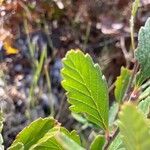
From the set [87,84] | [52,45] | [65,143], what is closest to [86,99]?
[87,84]

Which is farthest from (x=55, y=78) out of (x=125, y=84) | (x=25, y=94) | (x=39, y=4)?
(x=125, y=84)

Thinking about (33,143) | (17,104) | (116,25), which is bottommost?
(17,104)

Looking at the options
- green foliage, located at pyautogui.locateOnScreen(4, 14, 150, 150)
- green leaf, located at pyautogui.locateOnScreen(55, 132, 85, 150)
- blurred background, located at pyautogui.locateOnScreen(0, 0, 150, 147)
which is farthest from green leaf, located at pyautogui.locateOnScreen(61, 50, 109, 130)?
blurred background, located at pyautogui.locateOnScreen(0, 0, 150, 147)

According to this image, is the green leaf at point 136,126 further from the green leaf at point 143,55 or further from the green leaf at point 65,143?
Result: the green leaf at point 143,55

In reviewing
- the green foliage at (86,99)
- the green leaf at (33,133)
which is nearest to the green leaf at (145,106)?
the green foliage at (86,99)

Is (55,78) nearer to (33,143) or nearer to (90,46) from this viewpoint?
(90,46)
